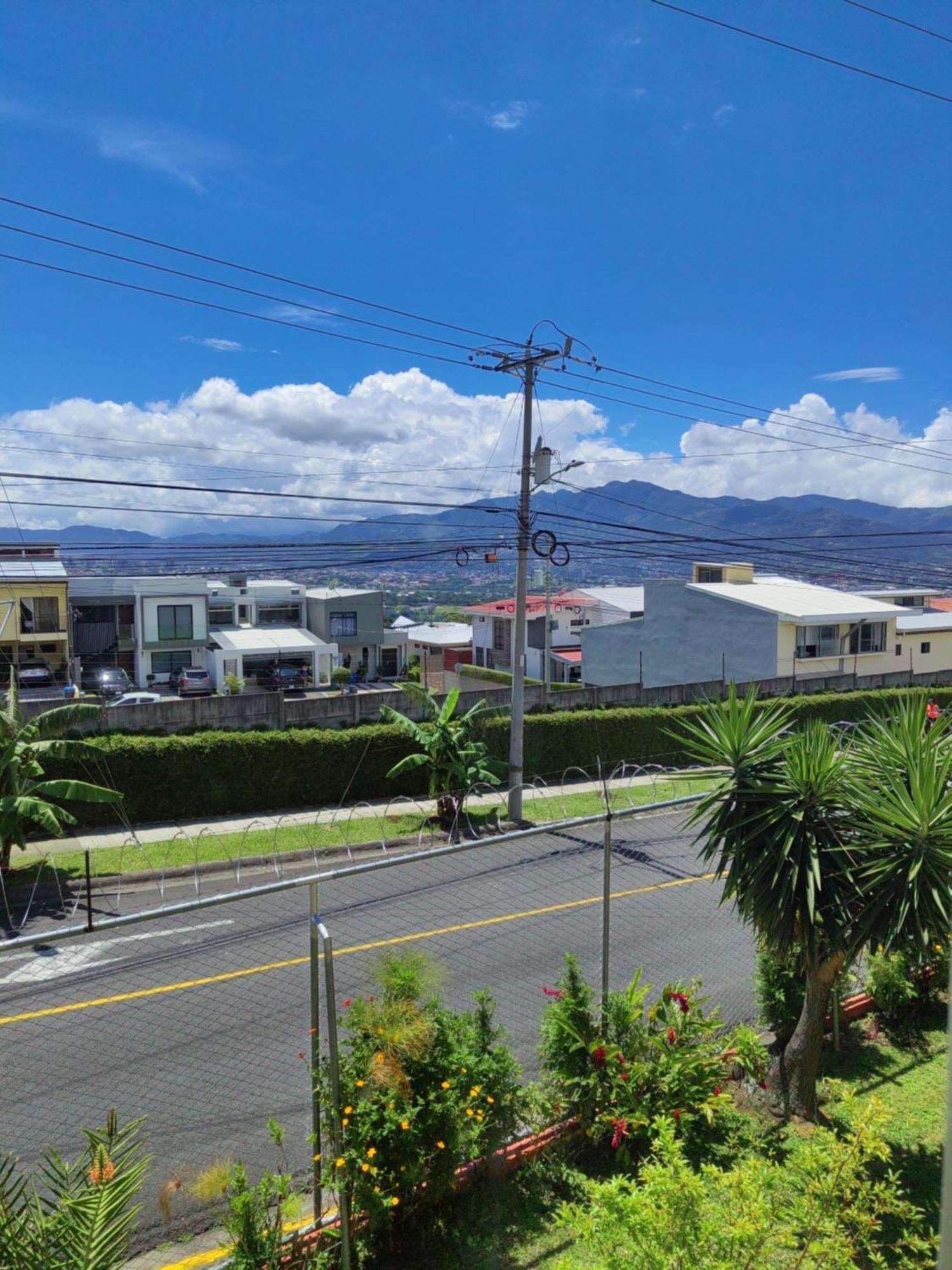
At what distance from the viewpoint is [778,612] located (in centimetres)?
3591

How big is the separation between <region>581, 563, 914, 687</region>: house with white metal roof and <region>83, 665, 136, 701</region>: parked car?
2390 cm

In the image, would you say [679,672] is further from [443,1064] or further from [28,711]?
[443,1064]

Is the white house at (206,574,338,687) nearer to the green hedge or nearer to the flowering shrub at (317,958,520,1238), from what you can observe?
the green hedge

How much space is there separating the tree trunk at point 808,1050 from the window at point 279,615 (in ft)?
191

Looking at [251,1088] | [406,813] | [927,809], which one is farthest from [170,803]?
[927,809]

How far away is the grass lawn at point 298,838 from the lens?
16.4 metres

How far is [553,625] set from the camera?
204ft

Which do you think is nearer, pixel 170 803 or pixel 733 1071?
pixel 733 1071

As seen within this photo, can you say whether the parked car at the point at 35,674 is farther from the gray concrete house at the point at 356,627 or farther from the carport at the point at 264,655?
the gray concrete house at the point at 356,627

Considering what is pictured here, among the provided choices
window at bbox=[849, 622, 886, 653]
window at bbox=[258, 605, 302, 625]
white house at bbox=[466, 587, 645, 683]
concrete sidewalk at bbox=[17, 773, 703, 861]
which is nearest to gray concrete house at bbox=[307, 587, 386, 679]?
window at bbox=[258, 605, 302, 625]

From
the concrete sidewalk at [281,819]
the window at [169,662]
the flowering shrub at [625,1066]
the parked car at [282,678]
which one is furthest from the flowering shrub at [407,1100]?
the window at [169,662]

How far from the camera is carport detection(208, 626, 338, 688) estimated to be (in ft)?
164

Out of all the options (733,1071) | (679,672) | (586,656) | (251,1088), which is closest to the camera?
(251,1088)

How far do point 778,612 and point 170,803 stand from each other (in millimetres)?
25284
